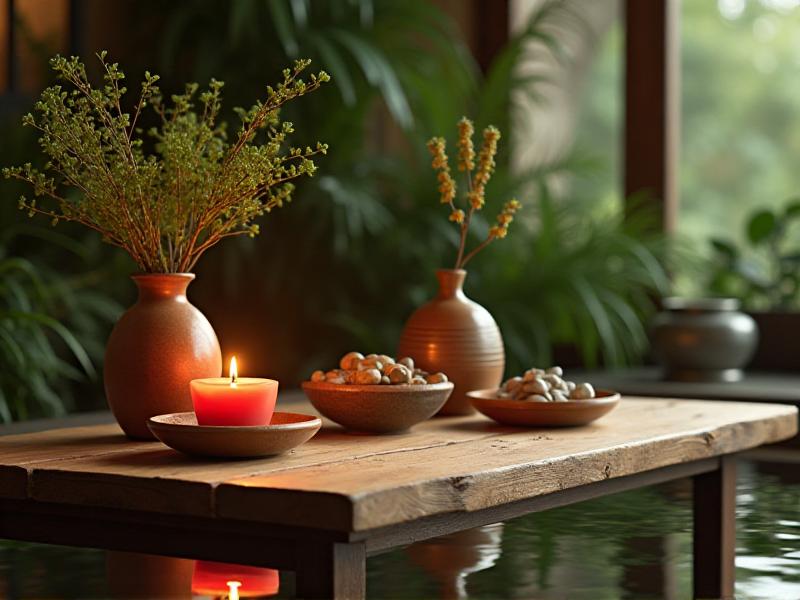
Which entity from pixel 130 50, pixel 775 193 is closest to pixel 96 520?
pixel 130 50

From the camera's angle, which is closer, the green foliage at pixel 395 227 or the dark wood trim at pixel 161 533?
the dark wood trim at pixel 161 533

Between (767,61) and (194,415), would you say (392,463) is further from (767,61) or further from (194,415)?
(767,61)

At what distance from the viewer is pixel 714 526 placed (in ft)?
7.92

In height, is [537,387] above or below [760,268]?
below

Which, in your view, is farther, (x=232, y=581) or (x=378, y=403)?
(x=232, y=581)

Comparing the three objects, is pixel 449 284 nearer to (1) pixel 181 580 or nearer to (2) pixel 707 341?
(1) pixel 181 580

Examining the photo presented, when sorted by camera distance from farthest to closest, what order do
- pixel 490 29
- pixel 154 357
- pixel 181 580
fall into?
1. pixel 490 29
2. pixel 181 580
3. pixel 154 357

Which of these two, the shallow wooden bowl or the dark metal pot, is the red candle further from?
the dark metal pot

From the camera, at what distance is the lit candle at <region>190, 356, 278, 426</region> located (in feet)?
5.77

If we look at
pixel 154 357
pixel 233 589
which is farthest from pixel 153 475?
pixel 233 589

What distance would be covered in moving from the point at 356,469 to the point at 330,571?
0.54 feet

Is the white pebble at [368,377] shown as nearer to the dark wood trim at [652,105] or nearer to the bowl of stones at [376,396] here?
the bowl of stones at [376,396]


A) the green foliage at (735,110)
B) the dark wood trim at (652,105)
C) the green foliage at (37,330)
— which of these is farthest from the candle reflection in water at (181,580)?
the green foliage at (735,110)

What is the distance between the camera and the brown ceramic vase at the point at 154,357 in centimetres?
195
